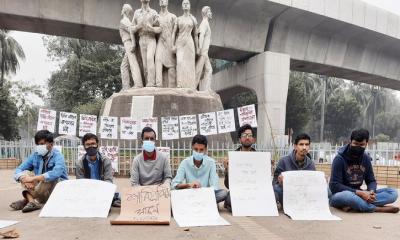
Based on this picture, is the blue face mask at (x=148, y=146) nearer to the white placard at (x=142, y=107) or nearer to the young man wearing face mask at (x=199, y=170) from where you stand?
the young man wearing face mask at (x=199, y=170)

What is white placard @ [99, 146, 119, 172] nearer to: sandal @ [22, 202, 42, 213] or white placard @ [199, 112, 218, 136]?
white placard @ [199, 112, 218, 136]

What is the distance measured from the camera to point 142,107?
388 inches

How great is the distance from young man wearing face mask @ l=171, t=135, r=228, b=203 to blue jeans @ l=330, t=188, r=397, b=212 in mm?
1583

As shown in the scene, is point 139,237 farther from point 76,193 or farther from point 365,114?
point 365,114

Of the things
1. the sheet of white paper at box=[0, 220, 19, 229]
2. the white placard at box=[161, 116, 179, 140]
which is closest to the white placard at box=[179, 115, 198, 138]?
the white placard at box=[161, 116, 179, 140]

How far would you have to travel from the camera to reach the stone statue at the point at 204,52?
11086 millimetres

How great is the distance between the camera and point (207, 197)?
4391 mm

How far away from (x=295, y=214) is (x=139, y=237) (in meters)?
2.07

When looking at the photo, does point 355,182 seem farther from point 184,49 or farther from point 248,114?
point 184,49

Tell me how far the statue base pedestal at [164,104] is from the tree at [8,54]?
2162cm

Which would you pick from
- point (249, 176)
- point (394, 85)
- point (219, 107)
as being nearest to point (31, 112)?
point (219, 107)

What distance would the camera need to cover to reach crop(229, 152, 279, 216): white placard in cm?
456

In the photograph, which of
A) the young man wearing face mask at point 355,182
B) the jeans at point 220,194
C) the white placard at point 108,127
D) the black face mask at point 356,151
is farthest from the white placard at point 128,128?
the black face mask at point 356,151

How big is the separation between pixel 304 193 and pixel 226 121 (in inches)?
150
